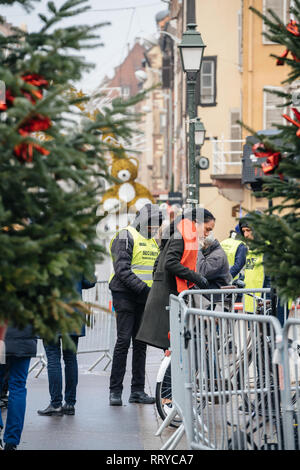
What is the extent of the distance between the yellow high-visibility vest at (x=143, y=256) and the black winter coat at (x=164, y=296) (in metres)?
0.93

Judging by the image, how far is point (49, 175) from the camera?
15.9 feet

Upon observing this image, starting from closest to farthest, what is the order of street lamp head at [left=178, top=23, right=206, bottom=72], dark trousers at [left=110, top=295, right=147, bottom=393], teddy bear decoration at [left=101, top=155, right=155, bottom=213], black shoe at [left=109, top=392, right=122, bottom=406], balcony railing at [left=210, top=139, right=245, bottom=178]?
teddy bear decoration at [left=101, top=155, right=155, bottom=213] → black shoe at [left=109, top=392, right=122, bottom=406] → dark trousers at [left=110, top=295, right=147, bottom=393] → street lamp head at [left=178, top=23, right=206, bottom=72] → balcony railing at [left=210, top=139, right=245, bottom=178]

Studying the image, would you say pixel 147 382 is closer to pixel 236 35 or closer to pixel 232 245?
pixel 232 245

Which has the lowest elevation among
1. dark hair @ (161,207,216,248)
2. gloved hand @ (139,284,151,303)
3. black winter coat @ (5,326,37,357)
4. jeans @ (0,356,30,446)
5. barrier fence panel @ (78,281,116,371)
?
barrier fence panel @ (78,281,116,371)

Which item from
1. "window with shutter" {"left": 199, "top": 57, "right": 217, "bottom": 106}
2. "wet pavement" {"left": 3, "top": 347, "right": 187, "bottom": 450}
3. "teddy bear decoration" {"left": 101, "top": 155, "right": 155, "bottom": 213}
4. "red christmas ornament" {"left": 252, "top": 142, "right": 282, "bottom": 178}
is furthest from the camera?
"window with shutter" {"left": 199, "top": 57, "right": 217, "bottom": 106}

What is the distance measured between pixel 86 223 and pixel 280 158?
1494 millimetres

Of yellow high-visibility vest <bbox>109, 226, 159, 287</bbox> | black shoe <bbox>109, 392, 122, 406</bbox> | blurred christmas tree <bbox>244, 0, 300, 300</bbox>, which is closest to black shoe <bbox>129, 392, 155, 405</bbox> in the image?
black shoe <bbox>109, 392, 122, 406</bbox>

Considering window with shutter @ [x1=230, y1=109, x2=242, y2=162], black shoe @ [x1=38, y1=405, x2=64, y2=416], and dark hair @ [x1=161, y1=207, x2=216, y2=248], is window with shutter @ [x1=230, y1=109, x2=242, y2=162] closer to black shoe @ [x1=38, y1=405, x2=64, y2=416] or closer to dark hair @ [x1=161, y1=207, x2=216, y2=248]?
dark hair @ [x1=161, y1=207, x2=216, y2=248]

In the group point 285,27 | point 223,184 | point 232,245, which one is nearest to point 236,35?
point 223,184

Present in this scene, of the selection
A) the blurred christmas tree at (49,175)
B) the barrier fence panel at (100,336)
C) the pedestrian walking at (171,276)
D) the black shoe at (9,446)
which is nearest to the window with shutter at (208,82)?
the barrier fence panel at (100,336)

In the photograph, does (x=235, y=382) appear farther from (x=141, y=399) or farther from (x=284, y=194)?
(x=141, y=399)

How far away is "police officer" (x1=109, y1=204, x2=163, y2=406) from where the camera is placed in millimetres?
9742

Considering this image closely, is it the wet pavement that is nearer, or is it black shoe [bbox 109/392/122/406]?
the wet pavement

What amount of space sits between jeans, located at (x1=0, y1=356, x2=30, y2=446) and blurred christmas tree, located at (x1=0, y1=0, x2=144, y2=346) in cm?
199
